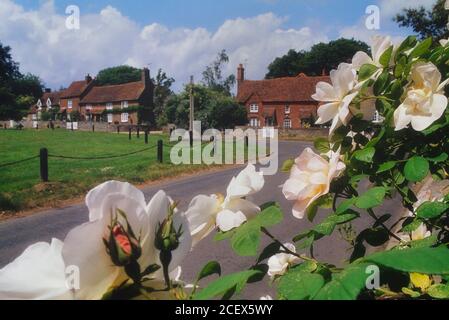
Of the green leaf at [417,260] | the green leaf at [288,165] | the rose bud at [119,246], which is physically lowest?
the green leaf at [417,260]

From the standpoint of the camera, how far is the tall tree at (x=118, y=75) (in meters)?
77.4

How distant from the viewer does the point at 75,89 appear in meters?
69.4

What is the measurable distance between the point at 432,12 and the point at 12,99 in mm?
36152

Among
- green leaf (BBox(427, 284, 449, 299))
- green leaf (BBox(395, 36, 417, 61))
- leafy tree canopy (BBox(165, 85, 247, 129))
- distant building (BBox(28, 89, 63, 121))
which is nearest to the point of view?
green leaf (BBox(427, 284, 449, 299))

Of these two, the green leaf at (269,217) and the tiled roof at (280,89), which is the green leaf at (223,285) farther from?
the tiled roof at (280,89)

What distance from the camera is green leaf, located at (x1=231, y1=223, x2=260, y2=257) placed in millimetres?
707

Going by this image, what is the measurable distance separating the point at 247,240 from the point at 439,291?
1.43 feet

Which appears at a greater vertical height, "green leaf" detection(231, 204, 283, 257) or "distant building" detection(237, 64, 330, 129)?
"distant building" detection(237, 64, 330, 129)

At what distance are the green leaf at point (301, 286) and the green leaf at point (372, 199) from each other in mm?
293

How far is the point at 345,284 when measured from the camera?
508mm

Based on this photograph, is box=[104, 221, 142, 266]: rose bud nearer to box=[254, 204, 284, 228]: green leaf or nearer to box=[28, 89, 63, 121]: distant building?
box=[254, 204, 284, 228]: green leaf

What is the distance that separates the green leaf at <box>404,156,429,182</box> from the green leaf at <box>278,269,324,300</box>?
0.41 metres

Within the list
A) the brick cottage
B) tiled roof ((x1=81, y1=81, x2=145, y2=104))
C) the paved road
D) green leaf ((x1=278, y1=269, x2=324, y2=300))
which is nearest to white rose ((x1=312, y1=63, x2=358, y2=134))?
green leaf ((x1=278, y1=269, x2=324, y2=300))

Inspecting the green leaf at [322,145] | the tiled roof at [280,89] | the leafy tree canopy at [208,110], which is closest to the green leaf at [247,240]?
the green leaf at [322,145]
